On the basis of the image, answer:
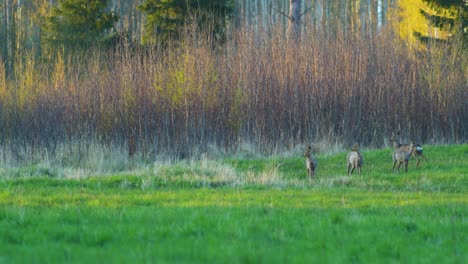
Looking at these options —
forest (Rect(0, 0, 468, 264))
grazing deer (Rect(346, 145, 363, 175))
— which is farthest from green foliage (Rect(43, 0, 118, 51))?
grazing deer (Rect(346, 145, 363, 175))

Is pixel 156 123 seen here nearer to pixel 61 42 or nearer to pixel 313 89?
pixel 313 89

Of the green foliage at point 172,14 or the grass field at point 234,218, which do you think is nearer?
the grass field at point 234,218

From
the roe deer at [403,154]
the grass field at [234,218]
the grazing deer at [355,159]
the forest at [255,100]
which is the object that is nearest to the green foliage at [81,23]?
the forest at [255,100]

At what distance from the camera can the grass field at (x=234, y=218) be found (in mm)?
7012

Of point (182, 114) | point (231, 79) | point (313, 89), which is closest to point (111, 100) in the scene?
point (182, 114)

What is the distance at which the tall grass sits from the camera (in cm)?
2225

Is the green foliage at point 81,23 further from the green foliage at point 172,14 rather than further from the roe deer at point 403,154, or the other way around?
the roe deer at point 403,154

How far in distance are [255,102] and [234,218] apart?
1358 centimetres

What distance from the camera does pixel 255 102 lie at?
73.5ft

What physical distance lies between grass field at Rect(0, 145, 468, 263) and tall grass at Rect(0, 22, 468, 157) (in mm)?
6992

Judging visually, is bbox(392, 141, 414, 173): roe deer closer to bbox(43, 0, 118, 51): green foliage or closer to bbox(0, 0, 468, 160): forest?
Result: bbox(0, 0, 468, 160): forest

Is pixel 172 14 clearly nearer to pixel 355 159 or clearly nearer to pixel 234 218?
pixel 355 159

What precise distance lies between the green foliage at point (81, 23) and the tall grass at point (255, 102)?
871 cm

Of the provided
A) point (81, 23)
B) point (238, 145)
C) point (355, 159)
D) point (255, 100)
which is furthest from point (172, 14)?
point (355, 159)
